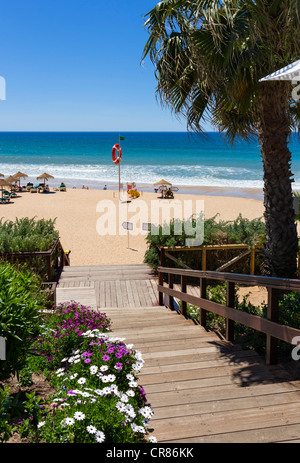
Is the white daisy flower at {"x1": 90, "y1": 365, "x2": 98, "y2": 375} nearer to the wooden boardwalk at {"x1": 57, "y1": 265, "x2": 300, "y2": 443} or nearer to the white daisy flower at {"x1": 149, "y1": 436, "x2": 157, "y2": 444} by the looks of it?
the wooden boardwalk at {"x1": 57, "y1": 265, "x2": 300, "y2": 443}

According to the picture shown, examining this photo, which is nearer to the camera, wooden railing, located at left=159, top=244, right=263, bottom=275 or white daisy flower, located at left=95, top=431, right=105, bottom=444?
white daisy flower, located at left=95, top=431, right=105, bottom=444

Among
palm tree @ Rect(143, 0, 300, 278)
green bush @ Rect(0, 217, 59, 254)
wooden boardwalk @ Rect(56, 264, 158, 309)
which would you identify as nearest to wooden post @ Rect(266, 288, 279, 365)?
palm tree @ Rect(143, 0, 300, 278)

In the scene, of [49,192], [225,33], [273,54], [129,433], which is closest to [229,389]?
[129,433]

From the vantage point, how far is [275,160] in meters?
6.52

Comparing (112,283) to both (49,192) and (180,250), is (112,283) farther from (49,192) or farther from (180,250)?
(49,192)

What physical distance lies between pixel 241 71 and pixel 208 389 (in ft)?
13.7

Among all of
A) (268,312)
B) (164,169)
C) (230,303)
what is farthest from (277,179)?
(164,169)

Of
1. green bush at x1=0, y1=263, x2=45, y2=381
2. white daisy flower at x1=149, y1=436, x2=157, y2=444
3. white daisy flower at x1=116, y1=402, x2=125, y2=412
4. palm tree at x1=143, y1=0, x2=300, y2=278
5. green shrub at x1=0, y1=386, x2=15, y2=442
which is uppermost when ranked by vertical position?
palm tree at x1=143, y1=0, x2=300, y2=278

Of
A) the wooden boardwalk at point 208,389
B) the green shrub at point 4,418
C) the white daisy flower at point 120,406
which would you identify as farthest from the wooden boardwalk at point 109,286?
the white daisy flower at point 120,406

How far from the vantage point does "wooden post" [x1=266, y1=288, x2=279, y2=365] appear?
3471 millimetres

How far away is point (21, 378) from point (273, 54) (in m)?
5.08

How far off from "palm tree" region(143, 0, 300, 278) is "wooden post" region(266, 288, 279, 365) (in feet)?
9.80

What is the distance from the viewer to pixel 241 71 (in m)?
5.48

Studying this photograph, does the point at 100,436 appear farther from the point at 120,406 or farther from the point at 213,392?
the point at 213,392
